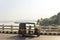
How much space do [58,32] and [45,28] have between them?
177cm

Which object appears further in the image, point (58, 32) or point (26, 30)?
point (58, 32)

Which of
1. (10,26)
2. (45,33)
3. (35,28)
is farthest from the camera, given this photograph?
(10,26)

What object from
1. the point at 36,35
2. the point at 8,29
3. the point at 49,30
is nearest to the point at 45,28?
the point at 49,30

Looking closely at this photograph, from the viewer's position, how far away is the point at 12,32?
24109 mm

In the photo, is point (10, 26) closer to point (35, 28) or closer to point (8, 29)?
point (8, 29)

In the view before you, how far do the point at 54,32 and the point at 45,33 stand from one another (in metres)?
1.18

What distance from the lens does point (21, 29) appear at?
21297 mm

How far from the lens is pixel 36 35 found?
21641 millimetres

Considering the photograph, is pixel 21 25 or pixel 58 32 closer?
pixel 21 25

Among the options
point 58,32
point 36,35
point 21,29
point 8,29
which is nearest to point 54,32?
point 58,32

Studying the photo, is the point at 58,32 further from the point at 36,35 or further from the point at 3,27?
the point at 3,27

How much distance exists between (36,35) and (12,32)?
375cm

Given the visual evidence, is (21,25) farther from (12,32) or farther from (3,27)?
(3,27)

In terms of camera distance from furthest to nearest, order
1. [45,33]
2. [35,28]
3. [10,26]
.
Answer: [10,26]
[45,33]
[35,28]
